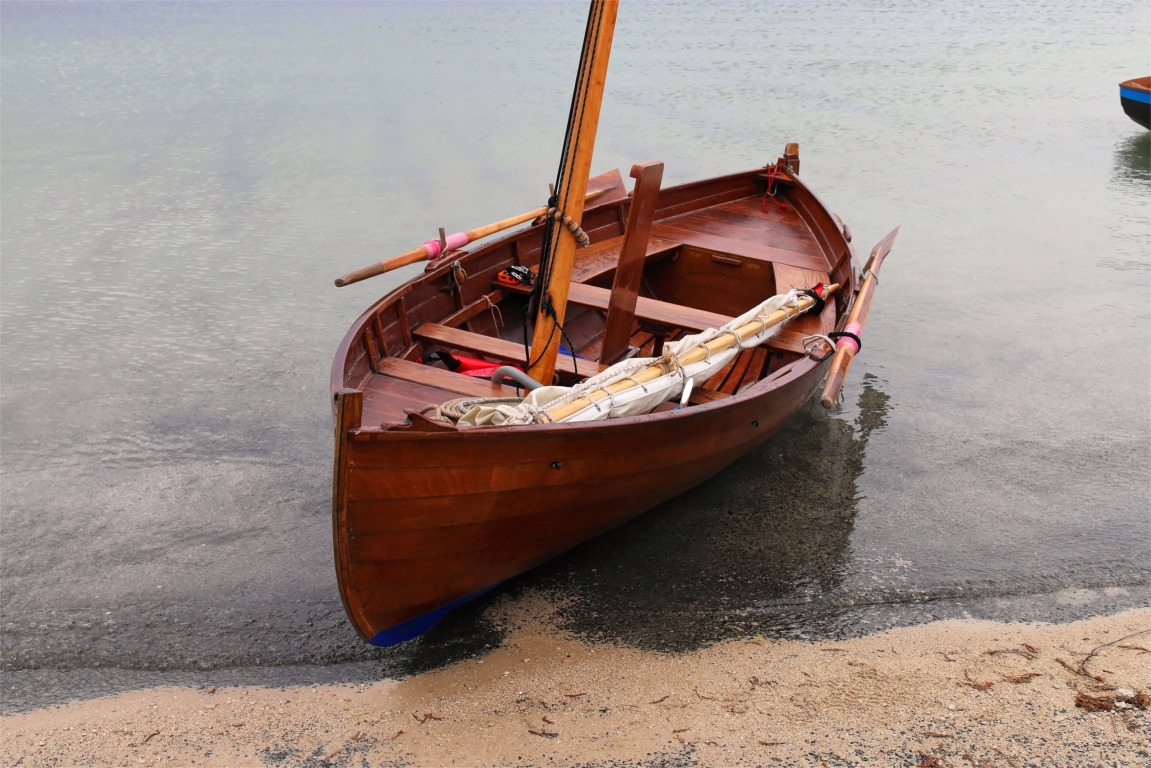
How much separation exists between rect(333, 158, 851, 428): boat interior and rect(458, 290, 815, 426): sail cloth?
1.17ft

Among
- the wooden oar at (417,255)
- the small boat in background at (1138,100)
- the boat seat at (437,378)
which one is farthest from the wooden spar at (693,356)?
the small boat in background at (1138,100)

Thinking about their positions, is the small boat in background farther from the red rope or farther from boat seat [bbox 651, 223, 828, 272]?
boat seat [bbox 651, 223, 828, 272]

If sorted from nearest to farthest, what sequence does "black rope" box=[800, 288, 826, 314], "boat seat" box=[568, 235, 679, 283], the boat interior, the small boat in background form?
the boat interior → "black rope" box=[800, 288, 826, 314] → "boat seat" box=[568, 235, 679, 283] → the small boat in background

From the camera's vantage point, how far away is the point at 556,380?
6.80 meters

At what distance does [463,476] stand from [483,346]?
2.13 metres

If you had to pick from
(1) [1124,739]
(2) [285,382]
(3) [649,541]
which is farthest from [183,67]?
(1) [1124,739]

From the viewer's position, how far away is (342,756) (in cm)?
485

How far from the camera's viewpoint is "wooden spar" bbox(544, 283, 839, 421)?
540 centimetres

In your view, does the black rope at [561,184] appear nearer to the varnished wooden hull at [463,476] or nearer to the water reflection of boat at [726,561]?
the varnished wooden hull at [463,476]

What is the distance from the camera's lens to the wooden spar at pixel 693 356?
17.7 ft

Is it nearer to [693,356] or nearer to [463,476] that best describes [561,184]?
[693,356]

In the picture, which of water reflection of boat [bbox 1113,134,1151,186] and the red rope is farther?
water reflection of boat [bbox 1113,134,1151,186]

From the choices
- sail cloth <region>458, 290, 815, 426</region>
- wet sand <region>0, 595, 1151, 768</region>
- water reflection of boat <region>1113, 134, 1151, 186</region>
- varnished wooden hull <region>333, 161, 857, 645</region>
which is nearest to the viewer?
varnished wooden hull <region>333, 161, 857, 645</region>

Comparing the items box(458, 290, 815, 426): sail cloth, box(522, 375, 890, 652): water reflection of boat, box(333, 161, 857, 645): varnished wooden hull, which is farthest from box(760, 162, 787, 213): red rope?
box(333, 161, 857, 645): varnished wooden hull
